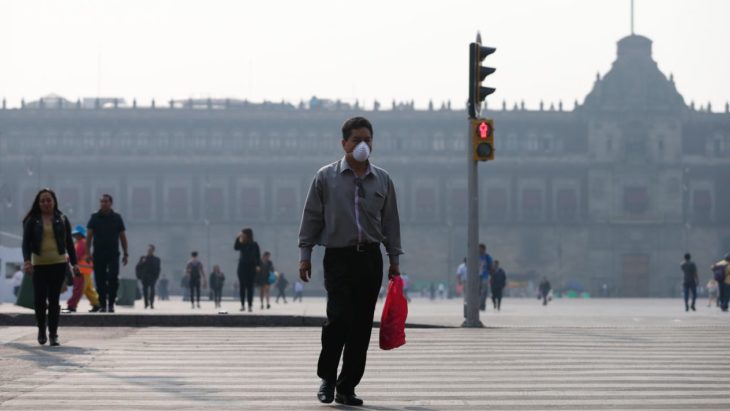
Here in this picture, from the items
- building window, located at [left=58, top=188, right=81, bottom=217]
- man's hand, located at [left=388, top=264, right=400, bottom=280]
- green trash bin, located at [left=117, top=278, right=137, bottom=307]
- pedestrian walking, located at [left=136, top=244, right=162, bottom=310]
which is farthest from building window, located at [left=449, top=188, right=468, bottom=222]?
man's hand, located at [left=388, top=264, right=400, bottom=280]

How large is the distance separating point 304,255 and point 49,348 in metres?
3.75

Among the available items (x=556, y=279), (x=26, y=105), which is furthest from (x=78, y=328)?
(x=26, y=105)

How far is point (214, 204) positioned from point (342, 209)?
76.6 m

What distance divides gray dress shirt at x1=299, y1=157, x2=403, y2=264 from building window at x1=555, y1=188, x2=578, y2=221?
76142 millimetres

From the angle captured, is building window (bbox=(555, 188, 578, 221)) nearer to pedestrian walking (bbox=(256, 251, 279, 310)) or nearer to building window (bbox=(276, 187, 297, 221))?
building window (bbox=(276, 187, 297, 221))

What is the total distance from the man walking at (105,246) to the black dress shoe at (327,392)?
9.34m

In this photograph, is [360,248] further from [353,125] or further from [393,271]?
[353,125]

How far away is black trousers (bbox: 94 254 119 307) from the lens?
642 inches

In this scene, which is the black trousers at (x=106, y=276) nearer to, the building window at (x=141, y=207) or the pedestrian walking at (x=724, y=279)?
the pedestrian walking at (x=724, y=279)

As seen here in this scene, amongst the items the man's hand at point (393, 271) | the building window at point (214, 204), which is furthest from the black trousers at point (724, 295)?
the building window at point (214, 204)

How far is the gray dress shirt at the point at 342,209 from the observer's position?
7.31 m

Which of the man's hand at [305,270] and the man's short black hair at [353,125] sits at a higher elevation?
the man's short black hair at [353,125]

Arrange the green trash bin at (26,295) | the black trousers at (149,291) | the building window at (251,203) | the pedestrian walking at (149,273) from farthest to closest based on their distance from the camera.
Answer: the building window at (251,203)
the pedestrian walking at (149,273)
the black trousers at (149,291)
the green trash bin at (26,295)

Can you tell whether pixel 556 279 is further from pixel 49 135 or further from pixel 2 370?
pixel 2 370
